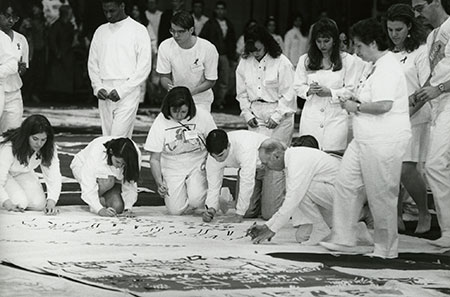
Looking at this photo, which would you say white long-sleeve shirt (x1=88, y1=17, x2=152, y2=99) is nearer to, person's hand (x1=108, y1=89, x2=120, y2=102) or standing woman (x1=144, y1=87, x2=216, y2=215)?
person's hand (x1=108, y1=89, x2=120, y2=102)

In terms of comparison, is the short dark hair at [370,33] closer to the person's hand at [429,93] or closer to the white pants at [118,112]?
the person's hand at [429,93]

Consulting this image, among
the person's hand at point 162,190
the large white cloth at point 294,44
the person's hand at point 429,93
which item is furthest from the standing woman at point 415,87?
the large white cloth at point 294,44

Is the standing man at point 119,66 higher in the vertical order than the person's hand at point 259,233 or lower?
higher

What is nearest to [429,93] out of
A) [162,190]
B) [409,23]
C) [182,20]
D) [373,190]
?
[409,23]

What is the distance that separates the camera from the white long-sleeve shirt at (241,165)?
6.75 metres

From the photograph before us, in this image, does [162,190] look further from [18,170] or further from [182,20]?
[182,20]

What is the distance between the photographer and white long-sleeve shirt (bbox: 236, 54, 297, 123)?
7.60 metres

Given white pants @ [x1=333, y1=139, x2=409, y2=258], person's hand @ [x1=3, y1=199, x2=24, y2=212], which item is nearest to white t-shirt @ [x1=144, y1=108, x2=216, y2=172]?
person's hand @ [x1=3, y1=199, x2=24, y2=212]

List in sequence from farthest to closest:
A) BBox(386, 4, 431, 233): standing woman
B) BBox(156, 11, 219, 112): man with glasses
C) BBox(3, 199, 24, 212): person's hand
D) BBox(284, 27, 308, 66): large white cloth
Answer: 1. BBox(284, 27, 308, 66): large white cloth
2. BBox(156, 11, 219, 112): man with glasses
3. BBox(3, 199, 24, 212): person's hand
4. BBox(386, 4, 431, 233): standing woman

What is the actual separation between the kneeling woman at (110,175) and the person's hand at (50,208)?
21cm

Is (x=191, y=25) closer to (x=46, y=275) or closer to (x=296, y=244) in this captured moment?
(x=296, y=244)

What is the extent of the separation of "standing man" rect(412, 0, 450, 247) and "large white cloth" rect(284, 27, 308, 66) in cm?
837

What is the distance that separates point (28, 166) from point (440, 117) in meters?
2.63

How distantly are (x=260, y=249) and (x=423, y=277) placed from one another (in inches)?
37.2
